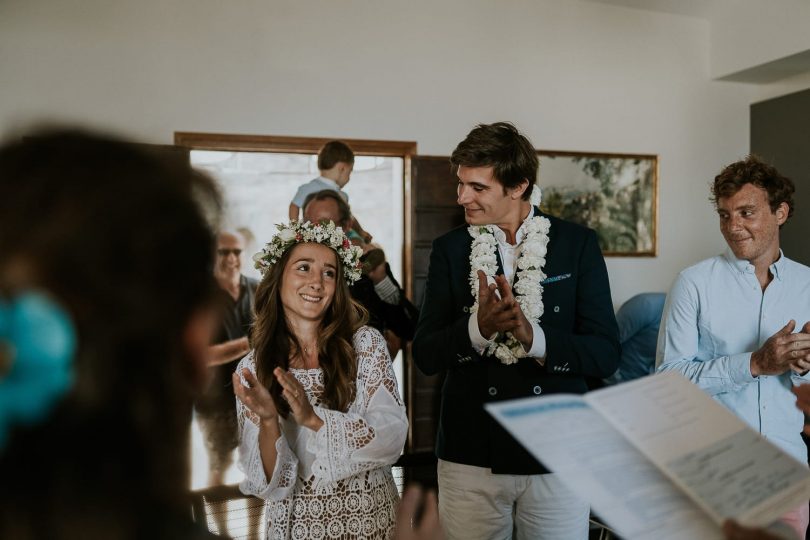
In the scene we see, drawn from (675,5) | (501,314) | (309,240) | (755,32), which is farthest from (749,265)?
(675,5)

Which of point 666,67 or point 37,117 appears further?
point 666,67

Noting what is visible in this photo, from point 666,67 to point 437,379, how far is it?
370 centimetres

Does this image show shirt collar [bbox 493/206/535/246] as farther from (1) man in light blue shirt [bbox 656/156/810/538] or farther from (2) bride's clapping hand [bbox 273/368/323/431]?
(2) bride's clapping hand [bbox 273/368/323/431]

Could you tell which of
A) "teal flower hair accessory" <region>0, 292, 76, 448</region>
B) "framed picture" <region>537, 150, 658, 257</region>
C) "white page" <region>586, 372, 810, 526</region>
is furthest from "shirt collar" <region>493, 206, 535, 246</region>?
"framed picture" <region>537, 150, 658, 257</region>

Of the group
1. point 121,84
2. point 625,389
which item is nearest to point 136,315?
point 625,389

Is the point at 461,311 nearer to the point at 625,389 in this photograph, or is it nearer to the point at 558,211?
the point at 625,389

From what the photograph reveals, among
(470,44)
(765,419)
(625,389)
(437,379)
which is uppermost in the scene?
(470,44)

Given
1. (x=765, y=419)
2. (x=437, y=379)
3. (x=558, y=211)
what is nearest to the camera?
(x=765, y=419)

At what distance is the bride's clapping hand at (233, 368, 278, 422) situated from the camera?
188cm

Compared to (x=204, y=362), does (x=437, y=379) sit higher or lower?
lower

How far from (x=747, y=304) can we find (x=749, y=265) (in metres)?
0.14

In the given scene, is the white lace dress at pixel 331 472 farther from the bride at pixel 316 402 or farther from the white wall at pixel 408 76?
the white wall at pixel 408 76

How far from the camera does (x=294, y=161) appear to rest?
19.7 feet

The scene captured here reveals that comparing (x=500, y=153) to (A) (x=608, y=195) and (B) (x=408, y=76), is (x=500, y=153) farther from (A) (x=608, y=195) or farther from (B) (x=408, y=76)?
(A) (x=608, y=195)
